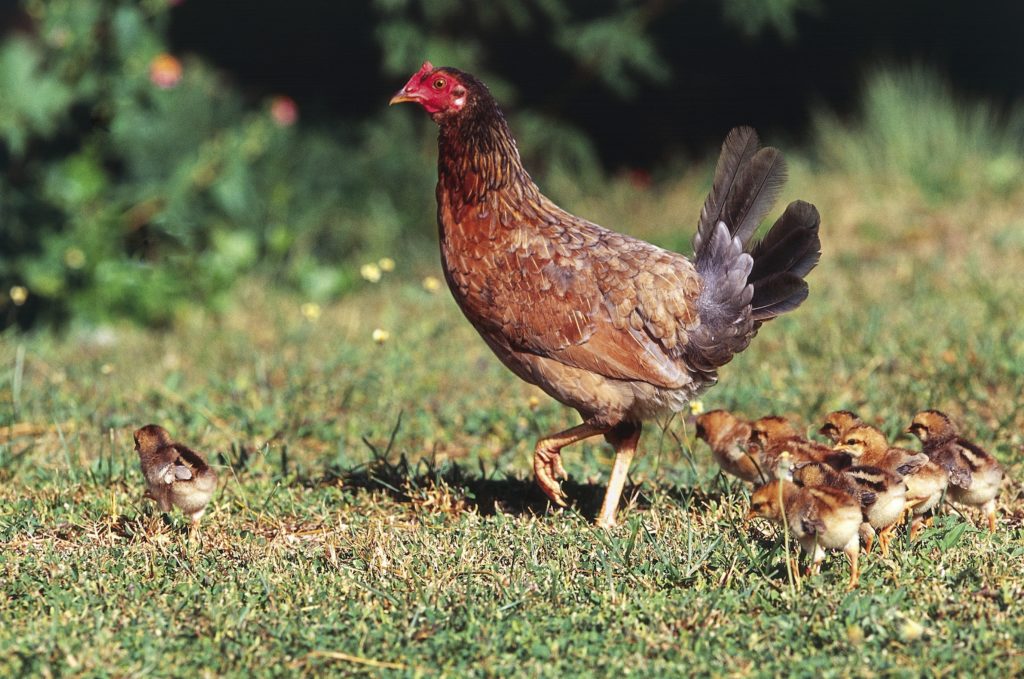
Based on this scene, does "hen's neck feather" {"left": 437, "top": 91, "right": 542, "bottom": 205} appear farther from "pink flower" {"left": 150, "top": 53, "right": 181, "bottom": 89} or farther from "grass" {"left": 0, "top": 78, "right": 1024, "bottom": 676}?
"pink flower" {"left": 150, "top": 53, "right": 181, "bottom": 89}

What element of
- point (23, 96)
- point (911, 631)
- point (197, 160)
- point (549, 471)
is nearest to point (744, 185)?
point (549, 471)

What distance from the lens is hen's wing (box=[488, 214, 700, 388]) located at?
4539mm

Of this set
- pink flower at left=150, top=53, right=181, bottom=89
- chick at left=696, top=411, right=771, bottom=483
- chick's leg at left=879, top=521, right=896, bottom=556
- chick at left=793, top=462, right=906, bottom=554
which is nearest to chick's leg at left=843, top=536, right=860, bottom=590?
chick at left=793, top=462, right=906, bottom=554

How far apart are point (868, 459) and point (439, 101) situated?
208 centimetres

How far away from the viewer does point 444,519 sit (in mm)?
4676

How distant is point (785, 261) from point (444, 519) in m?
1.61

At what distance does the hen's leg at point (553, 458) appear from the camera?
468cm

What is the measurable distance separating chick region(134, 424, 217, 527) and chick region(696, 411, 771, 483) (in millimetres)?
1898

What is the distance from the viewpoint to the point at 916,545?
4164 millimetres

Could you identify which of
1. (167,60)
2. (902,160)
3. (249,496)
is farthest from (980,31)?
(249,496)

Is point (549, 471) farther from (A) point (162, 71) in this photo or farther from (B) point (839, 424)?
(A) point (162, 71)

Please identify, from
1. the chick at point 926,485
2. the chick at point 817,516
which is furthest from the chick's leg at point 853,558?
the chick at point 926,485

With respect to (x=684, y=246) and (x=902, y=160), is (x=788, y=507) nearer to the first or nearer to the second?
(x=684, y=246)

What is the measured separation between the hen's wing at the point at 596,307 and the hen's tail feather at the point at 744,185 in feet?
0.83
